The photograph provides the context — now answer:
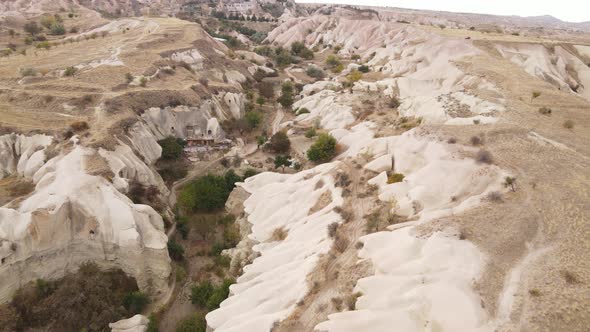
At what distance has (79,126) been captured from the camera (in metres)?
26.6

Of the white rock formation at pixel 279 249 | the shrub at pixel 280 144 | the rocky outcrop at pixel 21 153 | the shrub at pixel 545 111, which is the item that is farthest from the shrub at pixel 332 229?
the rocky outcrop at pixel 21 153

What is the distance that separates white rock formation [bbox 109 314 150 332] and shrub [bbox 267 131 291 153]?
71.9ft

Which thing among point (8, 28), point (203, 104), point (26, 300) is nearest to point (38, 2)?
point (8, 28)

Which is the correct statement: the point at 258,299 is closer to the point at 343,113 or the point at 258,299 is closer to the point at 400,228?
the point at 400,228

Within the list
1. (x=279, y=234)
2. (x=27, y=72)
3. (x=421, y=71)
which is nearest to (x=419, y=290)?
(x=279, y=234)

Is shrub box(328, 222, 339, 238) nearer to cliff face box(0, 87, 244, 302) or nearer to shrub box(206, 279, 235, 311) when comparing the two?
shrub box(206, 279, 235, 311)

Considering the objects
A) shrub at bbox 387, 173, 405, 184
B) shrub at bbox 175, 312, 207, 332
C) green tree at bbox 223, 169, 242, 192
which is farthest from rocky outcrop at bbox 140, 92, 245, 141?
shrub at bbox 387, 173, 405, 184

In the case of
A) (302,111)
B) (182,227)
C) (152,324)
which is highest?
(302,111)

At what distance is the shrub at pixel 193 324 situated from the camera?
674 inches

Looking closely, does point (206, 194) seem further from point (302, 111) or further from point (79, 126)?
point (302, 111)

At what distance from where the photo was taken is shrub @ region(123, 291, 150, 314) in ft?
61.5

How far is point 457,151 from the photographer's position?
19.7m

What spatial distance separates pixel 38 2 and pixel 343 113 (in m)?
100

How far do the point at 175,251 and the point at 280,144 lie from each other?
17.1 metres
